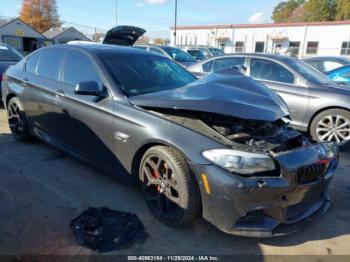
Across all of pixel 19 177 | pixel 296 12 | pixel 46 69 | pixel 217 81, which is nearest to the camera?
pixel 217 81

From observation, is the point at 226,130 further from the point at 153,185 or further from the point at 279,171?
the point at 153,185

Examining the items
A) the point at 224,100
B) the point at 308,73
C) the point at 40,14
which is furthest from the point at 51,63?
the point at 40,14

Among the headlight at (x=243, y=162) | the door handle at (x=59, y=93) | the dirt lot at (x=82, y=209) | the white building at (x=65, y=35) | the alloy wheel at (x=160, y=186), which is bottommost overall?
the dirt lot at (x=82, y=209)

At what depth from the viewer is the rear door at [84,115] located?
335cm

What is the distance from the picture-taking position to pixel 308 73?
5.67 metres

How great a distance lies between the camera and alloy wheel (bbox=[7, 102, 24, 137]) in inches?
195

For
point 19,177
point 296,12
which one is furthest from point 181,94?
point 296,12

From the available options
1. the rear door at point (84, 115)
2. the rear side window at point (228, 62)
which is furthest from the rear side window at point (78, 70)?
the rear side window at point (228, 62)

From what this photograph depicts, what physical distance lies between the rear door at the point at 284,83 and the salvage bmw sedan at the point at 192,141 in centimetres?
219

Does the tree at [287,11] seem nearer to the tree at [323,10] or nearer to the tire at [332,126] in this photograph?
the tree at [323,10]

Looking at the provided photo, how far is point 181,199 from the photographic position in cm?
268

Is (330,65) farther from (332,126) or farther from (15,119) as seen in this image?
(15,119)

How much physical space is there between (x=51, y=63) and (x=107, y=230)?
259 cm

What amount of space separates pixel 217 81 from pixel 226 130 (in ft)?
2.58
